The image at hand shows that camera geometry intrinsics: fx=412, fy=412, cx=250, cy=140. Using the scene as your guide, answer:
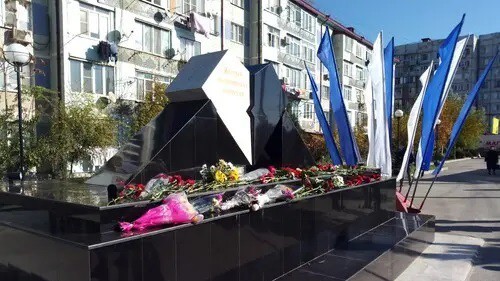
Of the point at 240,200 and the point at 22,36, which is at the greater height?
the point at 22,36

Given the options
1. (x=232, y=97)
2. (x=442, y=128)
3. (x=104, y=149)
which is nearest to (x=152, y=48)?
(x=104, y=149)

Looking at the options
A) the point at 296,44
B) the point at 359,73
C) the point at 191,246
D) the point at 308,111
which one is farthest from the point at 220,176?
the point at 359,73

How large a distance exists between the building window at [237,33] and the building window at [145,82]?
879 centimetres

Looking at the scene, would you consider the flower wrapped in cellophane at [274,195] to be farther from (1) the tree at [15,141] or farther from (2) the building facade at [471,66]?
(2) the building facade at [471,66]

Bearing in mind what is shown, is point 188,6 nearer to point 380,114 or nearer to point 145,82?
point 145,82

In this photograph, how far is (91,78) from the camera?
20250 mm

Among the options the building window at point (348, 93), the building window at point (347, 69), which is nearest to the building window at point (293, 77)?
the building window at point (347, 69)

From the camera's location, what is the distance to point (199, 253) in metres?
3.92

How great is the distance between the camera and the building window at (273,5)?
32.3 m

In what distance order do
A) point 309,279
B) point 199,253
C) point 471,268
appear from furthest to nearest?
1. point 471,268
2. point 309,279
3. point 199,253

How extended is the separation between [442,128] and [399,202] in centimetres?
3242

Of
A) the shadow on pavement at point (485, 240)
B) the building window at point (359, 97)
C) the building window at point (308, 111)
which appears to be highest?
the building window at point (359, 97)

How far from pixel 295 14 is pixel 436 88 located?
28411 mm

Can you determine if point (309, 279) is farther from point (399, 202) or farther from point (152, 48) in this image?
point (152, 48)
